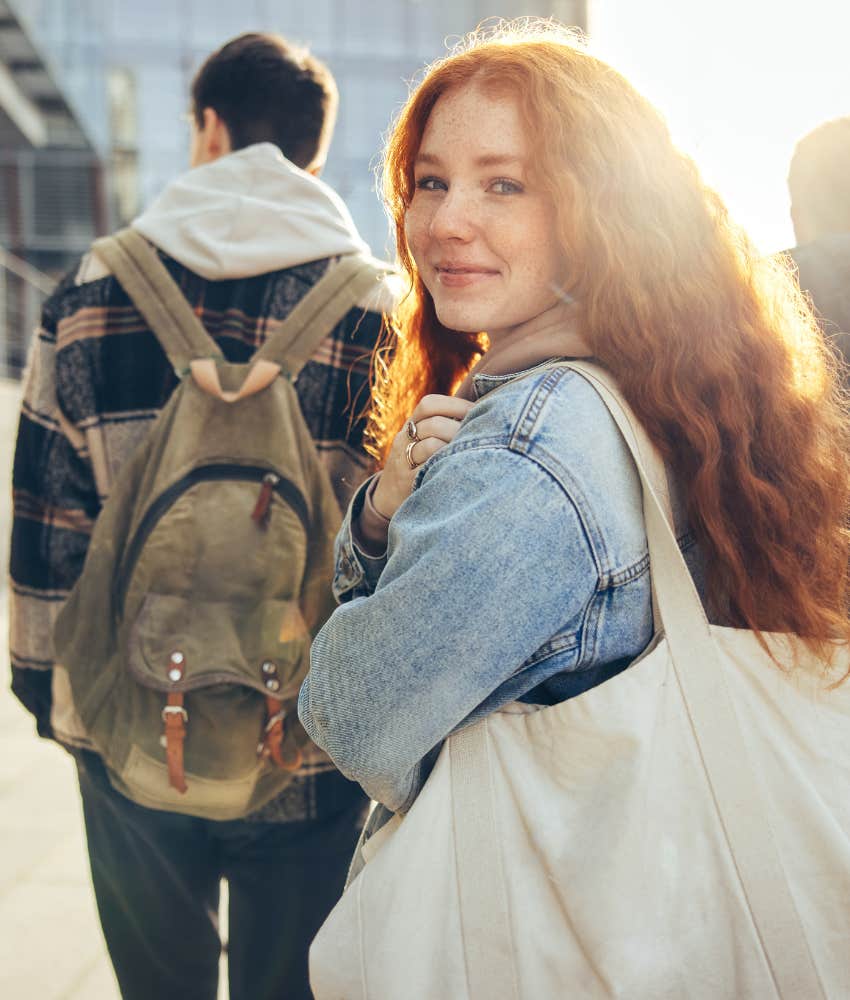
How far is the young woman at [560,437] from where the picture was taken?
1.15 metres

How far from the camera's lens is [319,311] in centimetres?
211

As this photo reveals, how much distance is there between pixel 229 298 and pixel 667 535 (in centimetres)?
128

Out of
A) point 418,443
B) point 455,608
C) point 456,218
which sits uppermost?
point 456,218

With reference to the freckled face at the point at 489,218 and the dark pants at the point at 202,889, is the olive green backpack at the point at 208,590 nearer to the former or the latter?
the dark pants at the point at 202,889

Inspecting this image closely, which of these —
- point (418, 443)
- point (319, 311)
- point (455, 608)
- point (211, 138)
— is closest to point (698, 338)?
point (418, 443)

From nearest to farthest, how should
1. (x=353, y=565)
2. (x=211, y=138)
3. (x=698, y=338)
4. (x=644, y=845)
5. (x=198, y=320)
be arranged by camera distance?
(x=644, y=845) < (x=698, y=338) < (x=353, y=565) < (x=198, y=320) < (x=211, y=138)

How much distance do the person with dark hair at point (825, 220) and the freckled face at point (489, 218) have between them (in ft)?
2.34

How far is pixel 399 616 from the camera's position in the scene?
1163mm

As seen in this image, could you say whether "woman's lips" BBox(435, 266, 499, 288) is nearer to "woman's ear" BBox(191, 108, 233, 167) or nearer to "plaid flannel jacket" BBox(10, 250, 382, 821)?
"plaid flannel jacket" BBox(10, 250, 382, 821)

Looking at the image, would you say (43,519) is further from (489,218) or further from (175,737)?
(489,218)

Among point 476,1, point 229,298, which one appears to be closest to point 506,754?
point 229,298

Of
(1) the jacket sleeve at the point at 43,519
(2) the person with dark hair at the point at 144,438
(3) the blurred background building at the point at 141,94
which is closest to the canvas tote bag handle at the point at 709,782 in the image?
(2) the person with dark hair at the point at 144,438

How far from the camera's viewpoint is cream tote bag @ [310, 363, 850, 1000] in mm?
1124

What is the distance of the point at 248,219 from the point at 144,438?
0.52 metres
